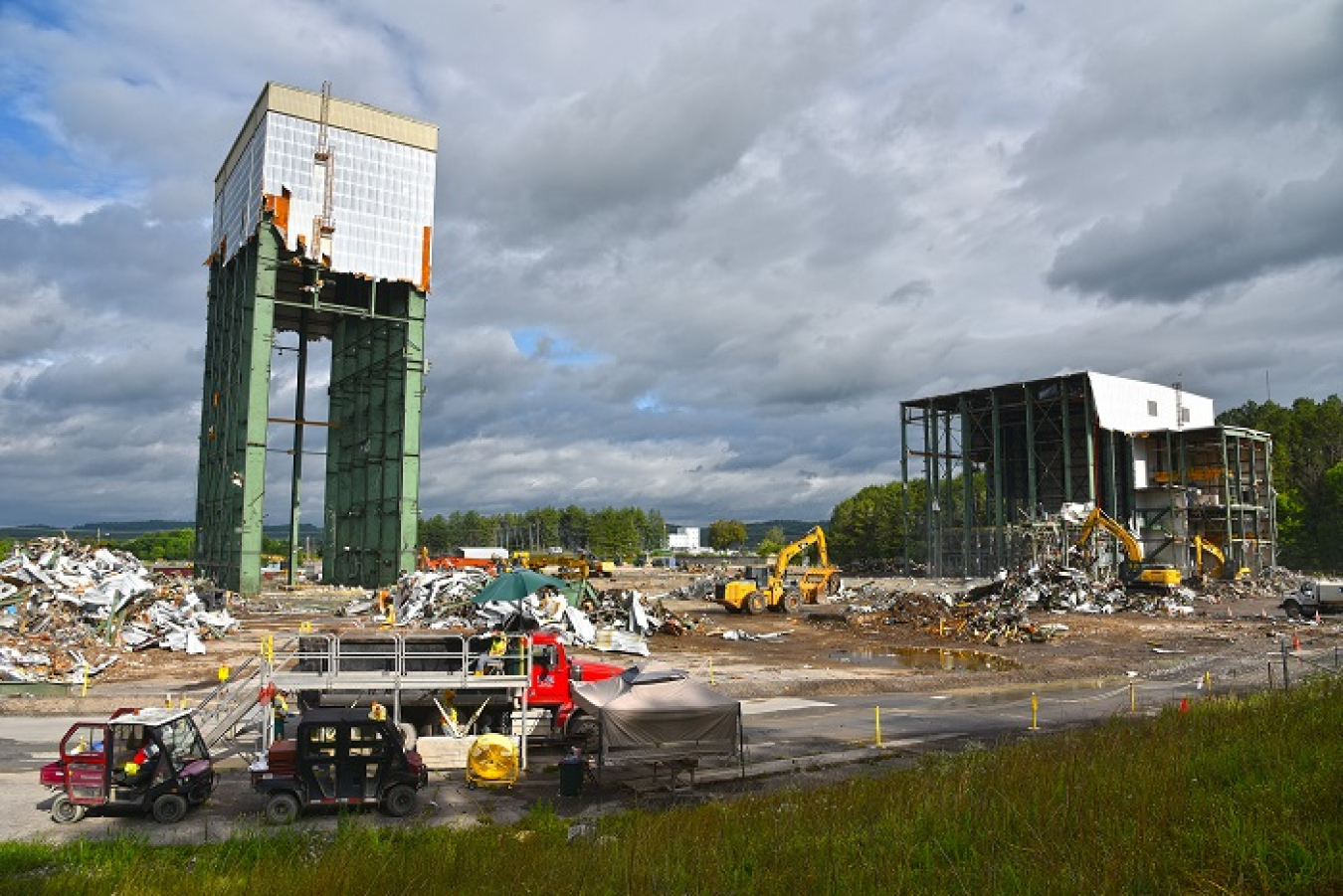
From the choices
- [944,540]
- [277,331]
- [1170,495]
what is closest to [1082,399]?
[1170,495]

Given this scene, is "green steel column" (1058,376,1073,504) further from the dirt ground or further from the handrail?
the handrail

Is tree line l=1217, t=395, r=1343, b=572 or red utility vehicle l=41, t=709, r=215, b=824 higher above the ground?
tree line l=1217, t=395, r=1343, b=572

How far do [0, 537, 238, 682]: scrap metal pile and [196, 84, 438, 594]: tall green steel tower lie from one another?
19.9m

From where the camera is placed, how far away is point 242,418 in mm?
59969

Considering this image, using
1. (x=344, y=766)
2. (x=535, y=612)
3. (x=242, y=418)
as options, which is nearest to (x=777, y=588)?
(x=535, y=612)

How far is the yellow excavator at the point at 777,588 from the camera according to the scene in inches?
2136

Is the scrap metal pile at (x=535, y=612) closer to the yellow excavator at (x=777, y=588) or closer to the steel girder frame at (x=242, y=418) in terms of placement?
the yellow excavator at (x=777, y=588)

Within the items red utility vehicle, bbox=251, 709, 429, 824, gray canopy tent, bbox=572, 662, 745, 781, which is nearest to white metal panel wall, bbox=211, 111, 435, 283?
red utility vehicle, bbox=251, 709, 429, 824

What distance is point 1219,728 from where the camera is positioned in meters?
13.7

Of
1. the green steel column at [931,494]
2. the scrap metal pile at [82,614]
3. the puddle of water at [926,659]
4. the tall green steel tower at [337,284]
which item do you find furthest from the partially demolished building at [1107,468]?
the scrap metal pile at [82,614]

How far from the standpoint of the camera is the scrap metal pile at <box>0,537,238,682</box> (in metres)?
28.7

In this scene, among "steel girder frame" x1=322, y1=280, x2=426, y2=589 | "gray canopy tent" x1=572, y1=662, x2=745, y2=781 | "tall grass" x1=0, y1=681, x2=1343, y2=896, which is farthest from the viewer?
"steel girder frame" x1=322, y1=280, x2=426, y2=589

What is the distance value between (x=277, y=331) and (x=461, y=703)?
2570 inches

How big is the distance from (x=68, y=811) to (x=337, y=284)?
5620 cm
